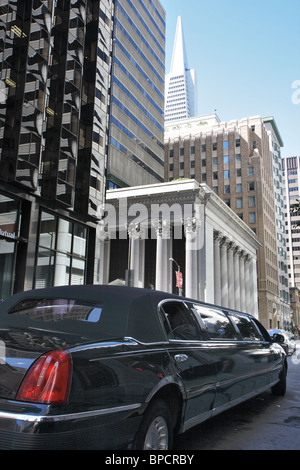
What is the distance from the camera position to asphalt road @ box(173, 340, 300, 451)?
4539 mm

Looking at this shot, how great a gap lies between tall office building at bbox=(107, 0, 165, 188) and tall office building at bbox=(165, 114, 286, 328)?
1987cm

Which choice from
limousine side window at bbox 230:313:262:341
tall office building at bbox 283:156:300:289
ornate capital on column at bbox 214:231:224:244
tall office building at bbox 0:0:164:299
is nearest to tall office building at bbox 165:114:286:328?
ornate capital on column at bbox 214:231:224:244

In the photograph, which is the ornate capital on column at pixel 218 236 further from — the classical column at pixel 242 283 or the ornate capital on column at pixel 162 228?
the classical column at pixel 242 283

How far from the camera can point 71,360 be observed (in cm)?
265

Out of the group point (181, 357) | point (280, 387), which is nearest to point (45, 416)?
point (181, 357)

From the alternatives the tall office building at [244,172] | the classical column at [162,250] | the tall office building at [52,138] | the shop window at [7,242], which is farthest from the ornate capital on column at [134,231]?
the tall office building at [244,172]

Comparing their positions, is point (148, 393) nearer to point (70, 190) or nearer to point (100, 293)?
point (100, 293)

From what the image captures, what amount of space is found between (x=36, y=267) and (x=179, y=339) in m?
13.1

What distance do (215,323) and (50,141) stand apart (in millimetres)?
14371

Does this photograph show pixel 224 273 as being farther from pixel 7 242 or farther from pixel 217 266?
pixel 7 242

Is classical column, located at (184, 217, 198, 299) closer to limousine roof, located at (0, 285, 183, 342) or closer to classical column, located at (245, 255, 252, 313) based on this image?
classical column, located at (245, 255, 252, 313)

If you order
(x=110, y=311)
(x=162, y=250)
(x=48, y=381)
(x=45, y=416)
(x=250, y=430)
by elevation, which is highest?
(x=162, y=250)

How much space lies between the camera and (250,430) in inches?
207

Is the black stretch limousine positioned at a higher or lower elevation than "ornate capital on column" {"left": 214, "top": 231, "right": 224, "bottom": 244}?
lower
